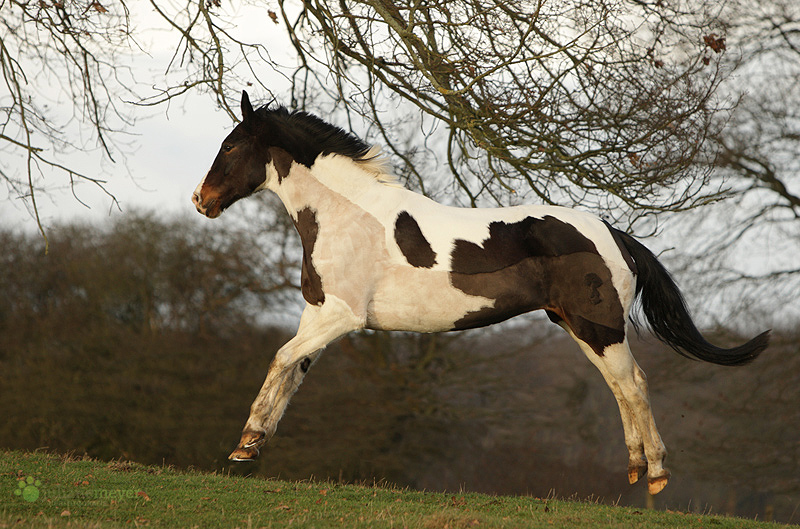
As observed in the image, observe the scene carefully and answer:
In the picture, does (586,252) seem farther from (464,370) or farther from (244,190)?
(464,370)

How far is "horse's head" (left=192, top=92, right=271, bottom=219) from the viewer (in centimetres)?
447

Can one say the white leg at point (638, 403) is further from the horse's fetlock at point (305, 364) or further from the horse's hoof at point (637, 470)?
the horse's fetlock at point (305, 364)

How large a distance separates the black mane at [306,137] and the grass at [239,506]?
2.37m

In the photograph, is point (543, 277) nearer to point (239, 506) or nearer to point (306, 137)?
point (306, 137)

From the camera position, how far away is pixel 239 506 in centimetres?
473

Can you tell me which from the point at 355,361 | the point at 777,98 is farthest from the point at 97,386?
the point at 777,98

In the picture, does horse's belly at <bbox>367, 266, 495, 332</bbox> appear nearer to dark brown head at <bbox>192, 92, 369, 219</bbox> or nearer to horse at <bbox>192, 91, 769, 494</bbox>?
horse at <bbox>192, 91, 769, 494</bbox>

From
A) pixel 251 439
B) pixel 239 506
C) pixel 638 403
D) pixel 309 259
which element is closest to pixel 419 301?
pixel 309 259

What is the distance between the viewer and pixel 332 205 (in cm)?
448

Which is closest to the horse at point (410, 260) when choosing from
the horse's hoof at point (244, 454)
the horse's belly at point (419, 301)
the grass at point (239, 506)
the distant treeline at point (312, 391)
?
the horse's belly at point (419, 301)

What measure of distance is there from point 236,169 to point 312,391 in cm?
1083

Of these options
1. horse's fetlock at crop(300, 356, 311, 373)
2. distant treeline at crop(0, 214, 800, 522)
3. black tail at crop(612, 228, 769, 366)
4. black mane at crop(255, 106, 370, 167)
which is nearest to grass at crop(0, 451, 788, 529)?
horse's fetlock at crop(300, 356, 311, 373)

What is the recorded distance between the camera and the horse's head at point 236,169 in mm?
4473

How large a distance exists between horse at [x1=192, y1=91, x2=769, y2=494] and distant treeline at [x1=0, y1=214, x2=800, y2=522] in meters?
9.31
